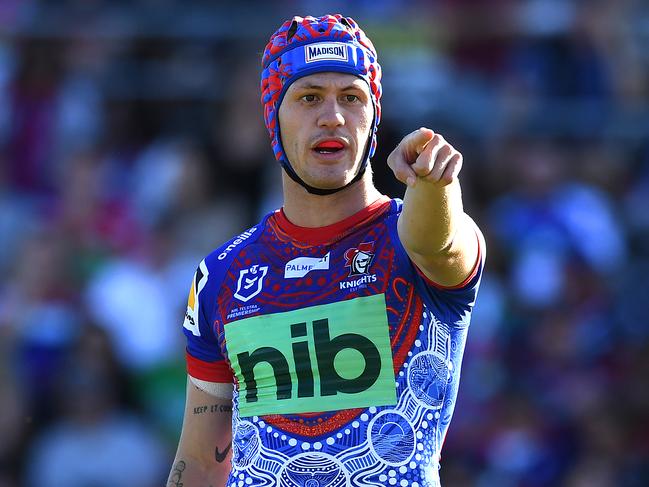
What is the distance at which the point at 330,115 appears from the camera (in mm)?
4738

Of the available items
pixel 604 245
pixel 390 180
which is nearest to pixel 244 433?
pixel 390 180

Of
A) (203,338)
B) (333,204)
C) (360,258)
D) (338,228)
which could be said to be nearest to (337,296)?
(360,258)

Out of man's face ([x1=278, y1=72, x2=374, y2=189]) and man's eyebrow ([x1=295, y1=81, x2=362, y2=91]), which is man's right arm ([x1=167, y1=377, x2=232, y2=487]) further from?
man's eyebrow ([x1=295, y1=81, x2=362, y2=91])

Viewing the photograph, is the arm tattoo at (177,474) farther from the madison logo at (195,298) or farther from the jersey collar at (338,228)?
the jersey collar at (338,228)

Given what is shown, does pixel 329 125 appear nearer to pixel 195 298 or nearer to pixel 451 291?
pixel 451 291

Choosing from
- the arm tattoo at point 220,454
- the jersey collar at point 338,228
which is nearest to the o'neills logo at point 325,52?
the jersey collar at point 338,228

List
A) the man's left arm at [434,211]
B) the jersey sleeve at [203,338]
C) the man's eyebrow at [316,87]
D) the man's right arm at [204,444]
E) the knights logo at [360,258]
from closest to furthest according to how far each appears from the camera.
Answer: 1. the man's left arm at [434,211]
2. the knights logo at [360,258]
3. the man's eyebrow at [316,87]
4. the jersey sleeve at [203,338]
5. the man's right arm at [204,444]

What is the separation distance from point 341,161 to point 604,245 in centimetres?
549

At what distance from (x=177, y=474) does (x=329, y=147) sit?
136 cm

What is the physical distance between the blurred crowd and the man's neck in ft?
12.9

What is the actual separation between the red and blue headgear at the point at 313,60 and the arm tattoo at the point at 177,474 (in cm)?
113

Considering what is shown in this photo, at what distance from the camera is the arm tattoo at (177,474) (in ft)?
16.9

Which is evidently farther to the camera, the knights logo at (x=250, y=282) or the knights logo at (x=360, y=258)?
the knights logo at (x=250, y=282)

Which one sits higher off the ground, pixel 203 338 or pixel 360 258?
pixel 360 258
